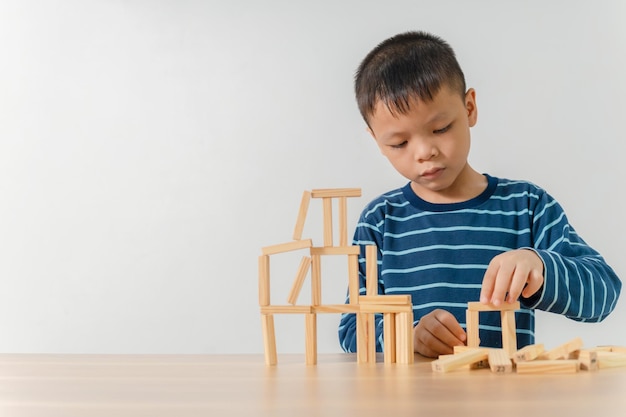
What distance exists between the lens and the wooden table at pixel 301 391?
503mm

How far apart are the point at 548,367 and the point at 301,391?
25 centimetres

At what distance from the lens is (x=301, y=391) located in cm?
61

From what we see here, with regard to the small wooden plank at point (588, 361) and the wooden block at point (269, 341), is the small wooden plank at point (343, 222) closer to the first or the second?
the wooden block at point (269, 341)

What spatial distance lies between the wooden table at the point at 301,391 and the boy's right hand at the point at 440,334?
0.11m

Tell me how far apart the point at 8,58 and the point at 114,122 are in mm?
517

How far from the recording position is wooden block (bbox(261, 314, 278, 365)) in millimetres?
914

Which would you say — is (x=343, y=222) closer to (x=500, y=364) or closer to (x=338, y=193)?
(x=338, y=193)

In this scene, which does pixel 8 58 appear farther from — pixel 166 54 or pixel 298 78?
pixel 298 78

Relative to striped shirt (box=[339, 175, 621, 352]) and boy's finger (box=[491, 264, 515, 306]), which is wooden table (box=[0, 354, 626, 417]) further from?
striped shirt (box=[339, 175, 621, 352])

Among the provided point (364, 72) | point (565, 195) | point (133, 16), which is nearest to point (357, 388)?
point (364, 72)

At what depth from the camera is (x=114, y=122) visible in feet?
9.99

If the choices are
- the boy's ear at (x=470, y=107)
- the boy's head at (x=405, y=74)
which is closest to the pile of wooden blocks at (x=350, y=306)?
the boy's head at (x=405, y=74)

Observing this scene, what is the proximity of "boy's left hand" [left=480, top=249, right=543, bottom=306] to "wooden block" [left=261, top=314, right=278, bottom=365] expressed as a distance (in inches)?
9.8

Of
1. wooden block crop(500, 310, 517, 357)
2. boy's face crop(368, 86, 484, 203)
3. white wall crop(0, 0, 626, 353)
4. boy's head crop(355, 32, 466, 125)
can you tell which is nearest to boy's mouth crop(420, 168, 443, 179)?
boy's face crop(368, 86, 484, 203)
